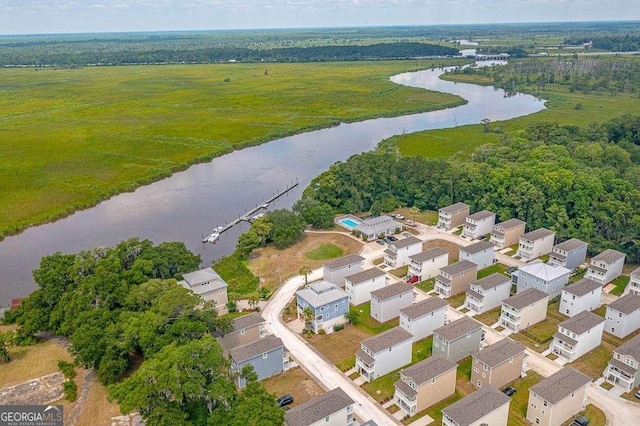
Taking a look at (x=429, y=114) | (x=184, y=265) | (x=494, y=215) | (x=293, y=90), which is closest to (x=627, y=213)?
(x=494, y=215)

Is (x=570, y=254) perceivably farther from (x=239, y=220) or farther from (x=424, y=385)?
(x=239, y=220)

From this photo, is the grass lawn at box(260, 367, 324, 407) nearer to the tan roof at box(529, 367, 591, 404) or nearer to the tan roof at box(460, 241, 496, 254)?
the tan roof at box(529, 367, 591, 404)

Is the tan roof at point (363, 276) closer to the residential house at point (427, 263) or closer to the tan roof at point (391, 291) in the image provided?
the tan roof at point (391, 291)

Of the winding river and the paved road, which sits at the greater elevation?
the winding river

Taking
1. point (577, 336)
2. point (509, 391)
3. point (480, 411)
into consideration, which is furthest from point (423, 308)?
point (480, 411)

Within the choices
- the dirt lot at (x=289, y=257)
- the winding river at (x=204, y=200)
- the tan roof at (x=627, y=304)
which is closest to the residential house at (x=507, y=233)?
the dirt lot at (x=289, y=257)

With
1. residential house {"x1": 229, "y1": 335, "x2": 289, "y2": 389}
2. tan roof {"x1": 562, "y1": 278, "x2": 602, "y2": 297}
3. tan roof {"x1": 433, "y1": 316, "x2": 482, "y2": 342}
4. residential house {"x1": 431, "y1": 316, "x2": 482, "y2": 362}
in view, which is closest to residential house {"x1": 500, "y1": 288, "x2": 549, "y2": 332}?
tan roof {"x1": 562, "y1": 278, "x2": 602, "y2": 297}

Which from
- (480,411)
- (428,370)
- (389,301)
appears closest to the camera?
(480,411)
